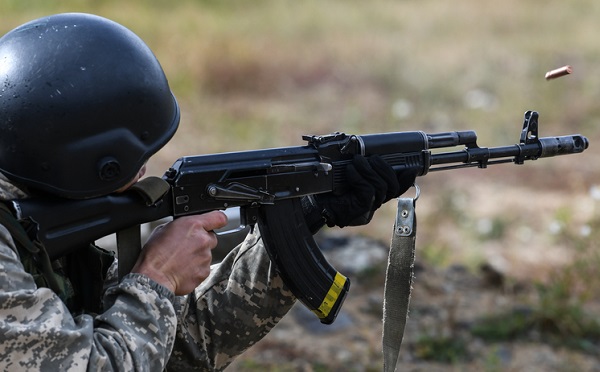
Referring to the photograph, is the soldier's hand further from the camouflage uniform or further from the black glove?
the black glove

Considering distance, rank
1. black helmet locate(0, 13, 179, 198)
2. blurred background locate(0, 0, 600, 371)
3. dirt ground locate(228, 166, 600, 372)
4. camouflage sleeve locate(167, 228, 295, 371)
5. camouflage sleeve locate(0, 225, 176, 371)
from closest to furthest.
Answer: camouflage sleeve locate(0, 225, 176, 371) → black helmet locate(0, 13, 179, 198) → camouflage sleeve locate(167, 228, 295, 371) → dirt ground locate(228, 166, 600, 372) → blurred background locate(0, 0, 600, 371)

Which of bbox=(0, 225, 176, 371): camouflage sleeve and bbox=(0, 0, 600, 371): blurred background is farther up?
bbox=(0, 0, 600, 371): blurred background

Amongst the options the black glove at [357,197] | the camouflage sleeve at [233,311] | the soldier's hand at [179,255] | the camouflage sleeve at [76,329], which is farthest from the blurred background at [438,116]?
the camouflage sleeve at [76,329]

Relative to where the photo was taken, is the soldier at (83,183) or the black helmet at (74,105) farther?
the black helmet at (74,105)

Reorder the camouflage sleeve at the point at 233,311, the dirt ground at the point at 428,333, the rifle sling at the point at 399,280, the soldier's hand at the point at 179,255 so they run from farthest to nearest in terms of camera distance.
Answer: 1. the dirt ground at the point at 428,333
2. the rifle sling at the point at 399,280
3. the camouflage sleeve at the point at 233,311
4. the soldier's hand at the point at 179,255

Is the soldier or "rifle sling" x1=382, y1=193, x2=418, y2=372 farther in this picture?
"rifle sling" x1=382, y1=193, x2=418, y2=372

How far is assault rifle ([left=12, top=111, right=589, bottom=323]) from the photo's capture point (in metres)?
2.29

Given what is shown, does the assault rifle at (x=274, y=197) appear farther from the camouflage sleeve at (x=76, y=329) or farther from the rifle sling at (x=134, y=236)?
the camouflage sleeve at (x=76, y=329)

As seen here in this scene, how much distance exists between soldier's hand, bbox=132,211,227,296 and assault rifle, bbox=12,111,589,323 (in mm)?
84

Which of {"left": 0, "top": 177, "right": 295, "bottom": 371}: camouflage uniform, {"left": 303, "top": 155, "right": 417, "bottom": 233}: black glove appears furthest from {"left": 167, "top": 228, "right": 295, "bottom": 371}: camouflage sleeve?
{"left": 303, "top": 155, "right": 417, "bottom": 233}: black glove

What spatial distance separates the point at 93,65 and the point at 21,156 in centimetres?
Answer: 30

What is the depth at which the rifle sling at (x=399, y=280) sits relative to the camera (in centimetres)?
303

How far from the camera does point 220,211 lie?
2.55 meters

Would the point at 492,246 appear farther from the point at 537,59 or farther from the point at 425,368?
the point at 537,59
